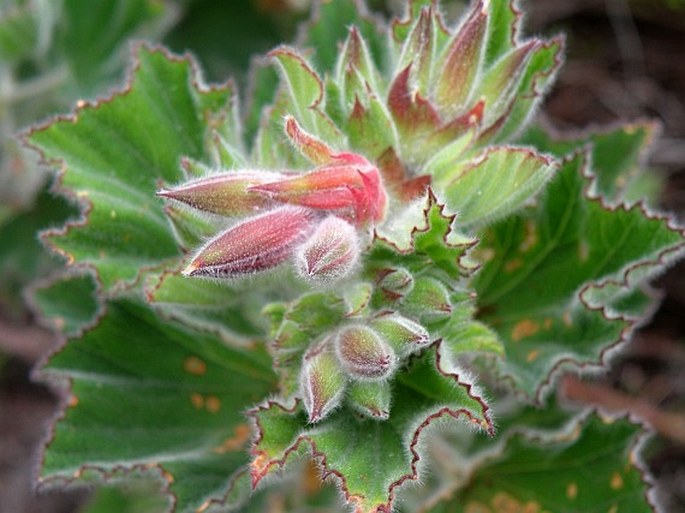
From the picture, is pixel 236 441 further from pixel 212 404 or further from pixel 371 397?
pixel 371 397

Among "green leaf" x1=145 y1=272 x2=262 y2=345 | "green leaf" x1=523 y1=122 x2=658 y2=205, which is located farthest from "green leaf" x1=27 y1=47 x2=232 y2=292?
"green leaf" x1=523 y1=122 x2=658 y2=205

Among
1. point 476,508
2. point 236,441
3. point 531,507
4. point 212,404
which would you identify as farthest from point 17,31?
point 531,507

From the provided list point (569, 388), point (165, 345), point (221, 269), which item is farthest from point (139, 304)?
point (569, 388)

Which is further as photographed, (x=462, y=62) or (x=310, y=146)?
(x=462, y=62)

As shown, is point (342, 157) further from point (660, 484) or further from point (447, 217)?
point (660, 484)

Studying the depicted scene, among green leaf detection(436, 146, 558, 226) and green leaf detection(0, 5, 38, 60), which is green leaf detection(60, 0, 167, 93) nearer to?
green leaf detection(0, 5, 38, 60)

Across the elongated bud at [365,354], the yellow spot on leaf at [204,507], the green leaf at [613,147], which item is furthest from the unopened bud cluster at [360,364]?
the green leaf at [613,147]
